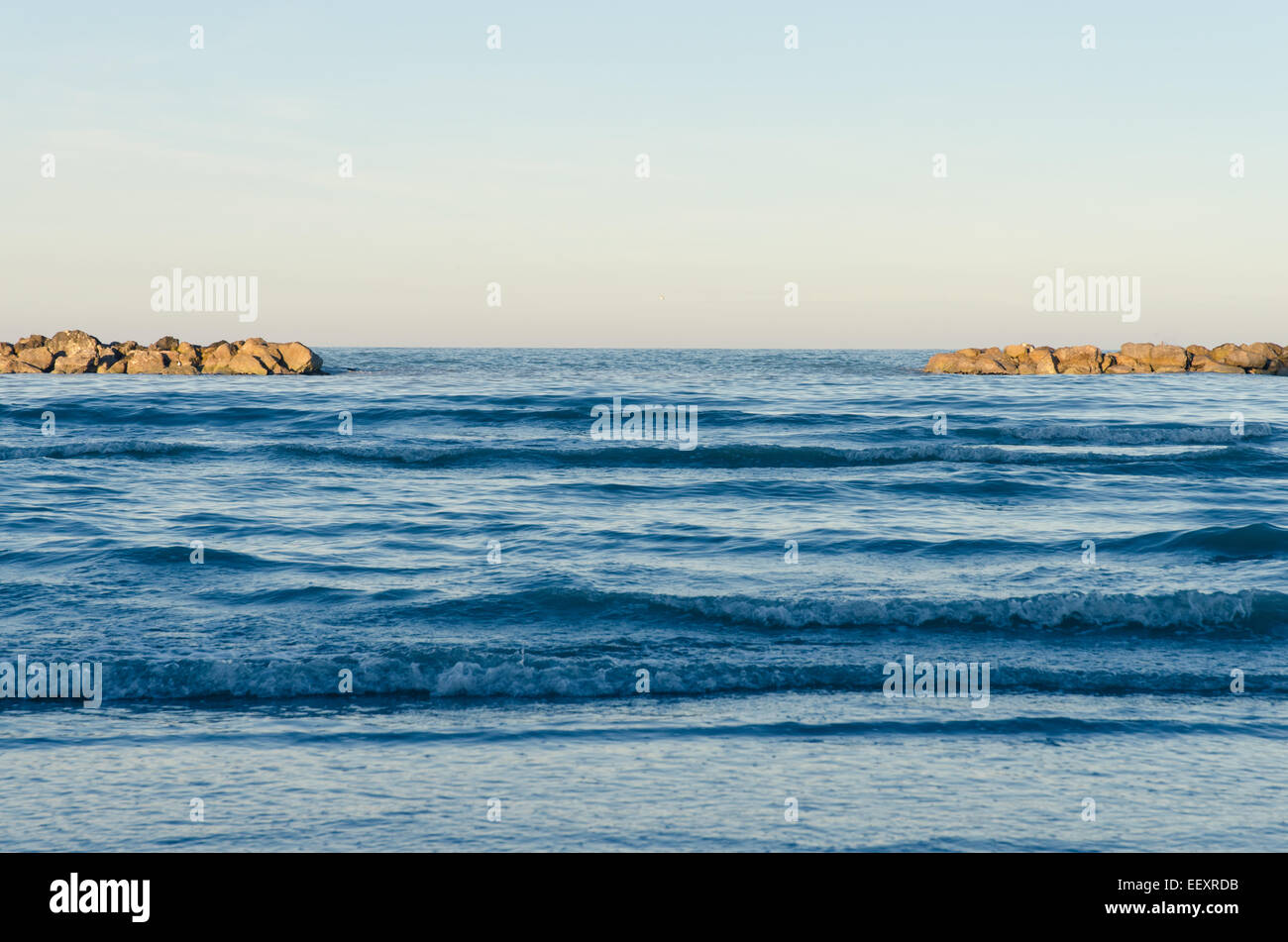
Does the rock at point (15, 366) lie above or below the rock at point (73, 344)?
below

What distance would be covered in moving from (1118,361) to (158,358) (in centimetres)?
5921

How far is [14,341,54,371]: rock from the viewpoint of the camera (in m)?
58.2

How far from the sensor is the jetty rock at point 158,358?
58000 mm

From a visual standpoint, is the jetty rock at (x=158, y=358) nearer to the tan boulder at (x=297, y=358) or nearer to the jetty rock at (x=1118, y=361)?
the tan boulder at (x=297, y=358)

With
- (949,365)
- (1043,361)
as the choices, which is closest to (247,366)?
(949,365)

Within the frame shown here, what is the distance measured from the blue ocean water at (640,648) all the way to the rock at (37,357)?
39.4 meters

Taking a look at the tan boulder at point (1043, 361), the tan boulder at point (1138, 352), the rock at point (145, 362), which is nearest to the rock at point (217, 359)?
the rock at point (145, 362)

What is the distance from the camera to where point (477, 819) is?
20.1ft

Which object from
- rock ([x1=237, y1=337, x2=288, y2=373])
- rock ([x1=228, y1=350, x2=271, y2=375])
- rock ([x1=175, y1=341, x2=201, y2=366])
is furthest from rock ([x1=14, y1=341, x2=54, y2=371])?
rock ([x1=237, y1=337, x2=288, y2=373])

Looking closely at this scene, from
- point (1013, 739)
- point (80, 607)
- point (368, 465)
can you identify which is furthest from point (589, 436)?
point (1013, 739)

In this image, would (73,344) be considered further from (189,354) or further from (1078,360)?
(1078,360)

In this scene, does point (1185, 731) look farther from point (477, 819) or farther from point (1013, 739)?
point (477, 819)
